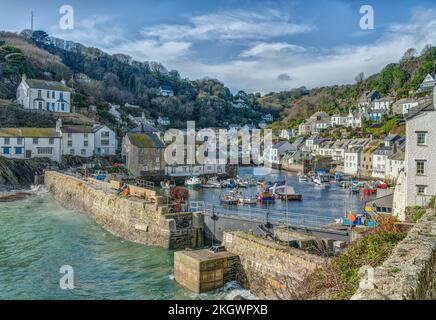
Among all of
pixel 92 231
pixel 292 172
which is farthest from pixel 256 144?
pixel 92 231

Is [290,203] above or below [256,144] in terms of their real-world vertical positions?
below

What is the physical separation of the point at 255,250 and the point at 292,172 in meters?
75.3

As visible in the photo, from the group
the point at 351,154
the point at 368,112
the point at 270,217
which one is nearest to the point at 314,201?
the point at 270,217

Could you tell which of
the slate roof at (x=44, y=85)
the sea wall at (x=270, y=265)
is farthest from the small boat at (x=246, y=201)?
the slate roof at (x=44, y=85)

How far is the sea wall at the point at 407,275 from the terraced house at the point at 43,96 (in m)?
76.6

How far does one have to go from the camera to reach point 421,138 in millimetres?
23125

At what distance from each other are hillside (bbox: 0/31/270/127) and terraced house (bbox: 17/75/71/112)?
5.10 metres

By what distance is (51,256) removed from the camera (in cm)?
2136

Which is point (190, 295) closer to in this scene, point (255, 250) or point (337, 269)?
point (255, 250)

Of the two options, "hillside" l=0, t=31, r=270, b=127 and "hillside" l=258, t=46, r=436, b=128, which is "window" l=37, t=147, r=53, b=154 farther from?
"hillside" l=258, t=46, r=436, b=128

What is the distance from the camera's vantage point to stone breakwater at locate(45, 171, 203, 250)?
75.2 feet

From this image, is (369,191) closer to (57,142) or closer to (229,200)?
(229,200)

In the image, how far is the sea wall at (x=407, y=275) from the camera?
638 cm

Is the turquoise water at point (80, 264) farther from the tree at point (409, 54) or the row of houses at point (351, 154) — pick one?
the tree at point (409, 54)
